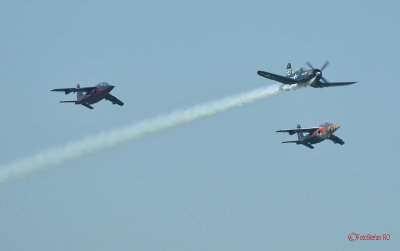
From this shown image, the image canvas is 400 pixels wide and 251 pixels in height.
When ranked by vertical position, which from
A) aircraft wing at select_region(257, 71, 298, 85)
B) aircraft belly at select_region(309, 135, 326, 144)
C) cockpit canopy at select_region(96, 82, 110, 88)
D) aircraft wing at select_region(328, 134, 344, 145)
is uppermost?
cockpit canopy at select_region(96, 82, 110, 88)

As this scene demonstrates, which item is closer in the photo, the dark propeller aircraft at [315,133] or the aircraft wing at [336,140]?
the dark propeller aircraft at [315,133]

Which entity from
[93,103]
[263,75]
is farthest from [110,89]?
[263,75]

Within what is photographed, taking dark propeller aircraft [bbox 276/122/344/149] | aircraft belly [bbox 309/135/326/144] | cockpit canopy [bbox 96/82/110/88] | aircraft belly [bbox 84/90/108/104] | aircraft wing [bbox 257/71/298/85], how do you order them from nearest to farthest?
aircraft wing [bbox 257/71/298/85] < cockpit canopy [bbox 96/82/110/88] < aircraft belly [bbox 84/90/108/104] < dark propeller aircraft [bbox 276/122/344/149] < aircraft belly [bbox 309/135/326/144]

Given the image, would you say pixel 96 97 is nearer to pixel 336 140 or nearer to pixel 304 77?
pixel 304 77

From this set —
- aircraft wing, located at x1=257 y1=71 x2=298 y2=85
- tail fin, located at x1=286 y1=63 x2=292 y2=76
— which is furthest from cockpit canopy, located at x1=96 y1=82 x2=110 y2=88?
tail fin, located at x1=286 y1=63 x2=292 y2=76

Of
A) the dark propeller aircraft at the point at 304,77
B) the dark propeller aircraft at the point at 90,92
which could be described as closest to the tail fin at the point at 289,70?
the dark propeller aircraft at the point at 304,77

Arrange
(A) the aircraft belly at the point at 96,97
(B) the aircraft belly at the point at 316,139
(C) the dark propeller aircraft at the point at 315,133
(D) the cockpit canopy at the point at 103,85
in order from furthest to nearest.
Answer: (B) the aircraft belly at the point at 316,139 < (C) the dark propeller aircraft at the point at 315,133 < (A) the aircraft belly at the point at 96,97 < (D) the cockpit canopy at the point at 103,85

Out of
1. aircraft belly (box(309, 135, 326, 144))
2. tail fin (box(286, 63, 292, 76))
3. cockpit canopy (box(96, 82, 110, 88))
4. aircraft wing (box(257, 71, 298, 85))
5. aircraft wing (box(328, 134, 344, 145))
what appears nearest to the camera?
aircraft wing (box(257, 71, 298, 85))

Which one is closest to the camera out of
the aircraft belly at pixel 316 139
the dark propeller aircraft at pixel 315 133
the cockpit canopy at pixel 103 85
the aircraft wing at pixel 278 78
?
the aircraft wing at pixel 278 78

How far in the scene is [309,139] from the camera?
118m

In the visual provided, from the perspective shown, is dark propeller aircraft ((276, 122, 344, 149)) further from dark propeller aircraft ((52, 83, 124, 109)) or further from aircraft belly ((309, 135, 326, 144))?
dark propeller aircraft ((52, 83, 124, 109))

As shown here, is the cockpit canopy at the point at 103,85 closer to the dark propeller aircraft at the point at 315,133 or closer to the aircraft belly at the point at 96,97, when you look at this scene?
the aircraft belly at the point at 96,97

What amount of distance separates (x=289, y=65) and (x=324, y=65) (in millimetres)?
9764

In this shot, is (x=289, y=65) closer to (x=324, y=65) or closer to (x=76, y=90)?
(x=324, y=65)
